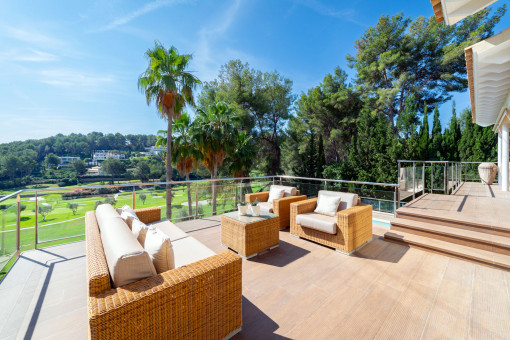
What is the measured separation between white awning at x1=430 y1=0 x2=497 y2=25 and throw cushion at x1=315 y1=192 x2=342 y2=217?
9.21 feet

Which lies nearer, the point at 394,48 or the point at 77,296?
the point at 77,296

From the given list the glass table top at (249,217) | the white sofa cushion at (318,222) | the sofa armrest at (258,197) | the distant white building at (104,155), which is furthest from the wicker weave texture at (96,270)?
the distant white building at (104,155)

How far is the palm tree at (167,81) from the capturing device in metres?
7.91

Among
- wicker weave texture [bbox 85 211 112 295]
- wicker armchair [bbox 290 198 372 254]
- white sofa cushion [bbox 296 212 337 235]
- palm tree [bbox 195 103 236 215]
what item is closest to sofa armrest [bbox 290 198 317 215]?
wicker armchair [bbox 290 198 372 254]

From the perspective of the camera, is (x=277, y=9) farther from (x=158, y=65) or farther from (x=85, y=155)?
(x=85, y=155)

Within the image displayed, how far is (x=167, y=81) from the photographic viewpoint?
781cm

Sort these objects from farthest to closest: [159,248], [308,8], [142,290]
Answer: [308,8], [159,248], [142,290]

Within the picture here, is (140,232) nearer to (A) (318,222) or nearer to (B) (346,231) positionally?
(A) (318,222)

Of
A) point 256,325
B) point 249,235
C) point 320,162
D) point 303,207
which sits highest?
point 320,162

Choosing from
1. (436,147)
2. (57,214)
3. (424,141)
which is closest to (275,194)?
(57,214)

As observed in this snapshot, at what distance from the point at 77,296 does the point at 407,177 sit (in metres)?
6.89

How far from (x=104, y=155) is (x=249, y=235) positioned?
98.7 feet

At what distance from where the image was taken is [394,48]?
14.1 m

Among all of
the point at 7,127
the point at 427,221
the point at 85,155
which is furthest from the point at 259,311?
the point at 7,127
